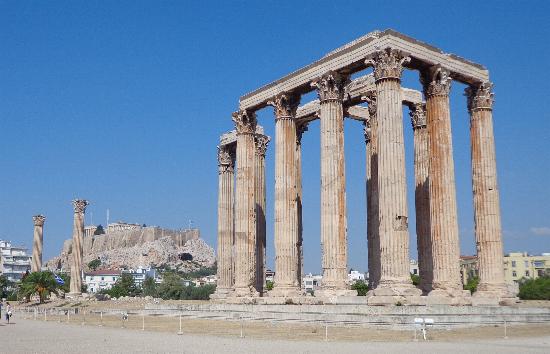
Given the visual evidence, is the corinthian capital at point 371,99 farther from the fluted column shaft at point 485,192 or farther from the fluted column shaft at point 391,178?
the fluted column shaft at point 391,178

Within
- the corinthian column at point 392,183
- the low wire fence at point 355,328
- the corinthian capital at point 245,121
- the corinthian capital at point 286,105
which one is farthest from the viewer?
the corinthian capital at point 245,121

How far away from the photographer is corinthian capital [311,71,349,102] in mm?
36750

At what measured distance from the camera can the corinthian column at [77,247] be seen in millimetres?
78500

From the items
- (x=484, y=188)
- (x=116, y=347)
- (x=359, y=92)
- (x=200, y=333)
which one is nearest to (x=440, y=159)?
(x=484, y=188)

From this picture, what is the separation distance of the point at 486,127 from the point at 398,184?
9.51 m

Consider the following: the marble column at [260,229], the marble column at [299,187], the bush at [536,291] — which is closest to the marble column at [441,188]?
the marble column at [299,187]

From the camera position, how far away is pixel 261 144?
162ft

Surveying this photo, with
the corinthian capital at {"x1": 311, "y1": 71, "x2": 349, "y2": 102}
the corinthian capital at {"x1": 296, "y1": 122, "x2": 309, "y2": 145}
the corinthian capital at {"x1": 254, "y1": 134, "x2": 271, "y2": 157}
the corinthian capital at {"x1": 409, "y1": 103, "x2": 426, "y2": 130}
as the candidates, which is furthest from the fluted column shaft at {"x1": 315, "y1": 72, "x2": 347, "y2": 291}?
the corinthian capital at {"x1": 254, "y1": 134, "x2": 271, "y2": 157}

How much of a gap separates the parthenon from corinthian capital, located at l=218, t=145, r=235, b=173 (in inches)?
285

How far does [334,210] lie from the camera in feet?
116

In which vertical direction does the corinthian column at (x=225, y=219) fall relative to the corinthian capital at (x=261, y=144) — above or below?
below

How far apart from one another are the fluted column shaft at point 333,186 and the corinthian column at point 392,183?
4017 millimetres

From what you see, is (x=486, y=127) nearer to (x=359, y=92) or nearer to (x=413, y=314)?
(x=359, y=92)

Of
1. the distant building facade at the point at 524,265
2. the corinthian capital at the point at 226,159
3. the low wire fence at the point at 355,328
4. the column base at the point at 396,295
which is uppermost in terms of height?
the corinthian capital at the point at 226,159
